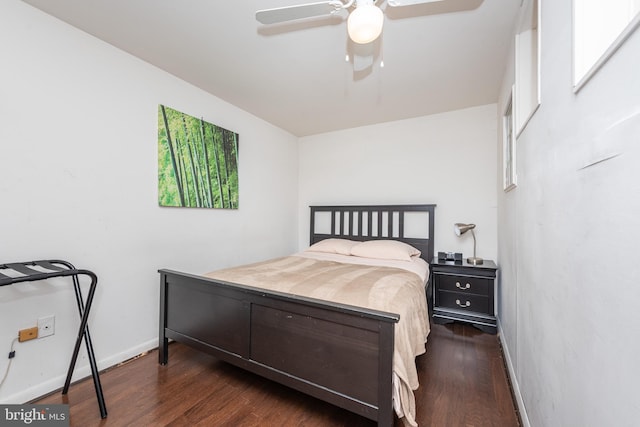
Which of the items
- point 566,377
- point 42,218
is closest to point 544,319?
point 566,377

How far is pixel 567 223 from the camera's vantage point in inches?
36.8

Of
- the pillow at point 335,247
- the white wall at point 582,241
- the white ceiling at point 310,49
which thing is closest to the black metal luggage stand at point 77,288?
the white ceiling at point 310,49

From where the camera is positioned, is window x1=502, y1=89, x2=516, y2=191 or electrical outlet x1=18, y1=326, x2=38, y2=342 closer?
electrical outlet x1=18, y1=326, x2=38, y2=342

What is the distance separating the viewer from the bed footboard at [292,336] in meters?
1.29

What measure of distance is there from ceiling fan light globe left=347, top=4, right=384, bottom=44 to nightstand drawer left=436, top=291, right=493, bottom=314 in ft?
8.29

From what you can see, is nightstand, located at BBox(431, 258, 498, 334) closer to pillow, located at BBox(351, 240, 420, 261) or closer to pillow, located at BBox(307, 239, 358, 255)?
pillow, located at BBox(351, 240, 420, 261)

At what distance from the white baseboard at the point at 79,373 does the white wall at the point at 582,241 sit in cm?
236

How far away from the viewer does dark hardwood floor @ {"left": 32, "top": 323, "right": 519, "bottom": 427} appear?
4.94 feet

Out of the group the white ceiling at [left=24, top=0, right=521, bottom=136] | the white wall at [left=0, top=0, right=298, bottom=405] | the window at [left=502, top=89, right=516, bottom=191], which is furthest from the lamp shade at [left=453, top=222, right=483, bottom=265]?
the white wall at [left=0, top=0, right=298, bottom=405]

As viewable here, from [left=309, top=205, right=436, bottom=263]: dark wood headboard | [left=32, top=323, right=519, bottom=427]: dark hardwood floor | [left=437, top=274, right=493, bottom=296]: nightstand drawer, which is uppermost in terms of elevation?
[left=309, top=205, right=436, bottom=263]: dark wood headboard

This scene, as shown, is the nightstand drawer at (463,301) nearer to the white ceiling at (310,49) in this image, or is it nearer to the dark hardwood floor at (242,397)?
the dark hardwood floor at (242,397)

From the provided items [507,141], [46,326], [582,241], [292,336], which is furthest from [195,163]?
[507,141]

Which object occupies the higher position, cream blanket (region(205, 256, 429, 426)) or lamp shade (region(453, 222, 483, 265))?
lamp shade (region(453, 222, 483, 265))

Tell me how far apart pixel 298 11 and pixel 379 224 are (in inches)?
102
